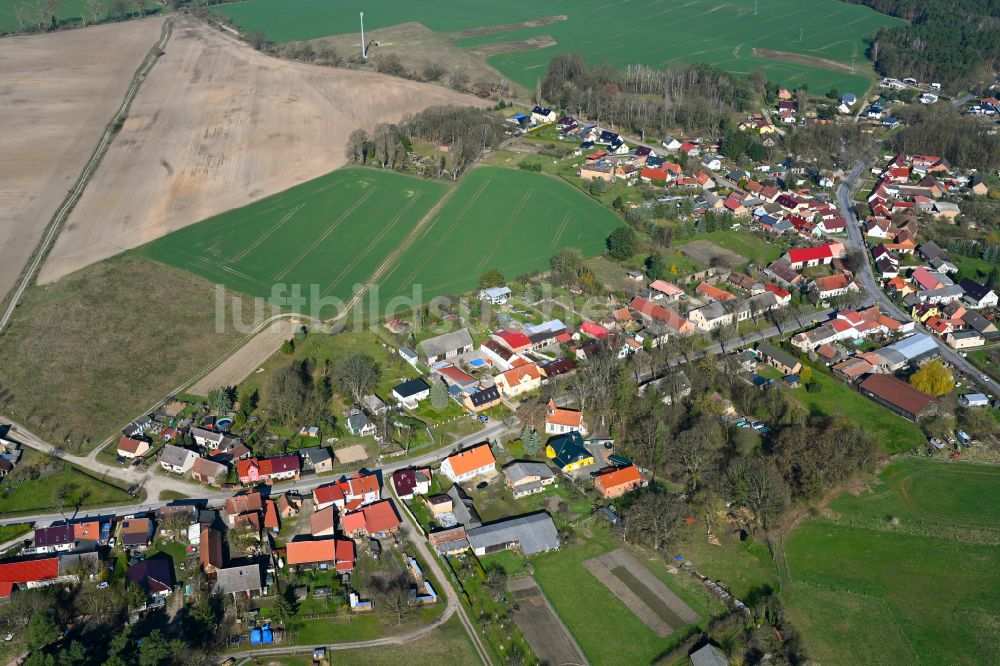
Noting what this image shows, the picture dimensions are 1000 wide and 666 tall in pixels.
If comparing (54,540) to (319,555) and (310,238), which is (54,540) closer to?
(319,555)

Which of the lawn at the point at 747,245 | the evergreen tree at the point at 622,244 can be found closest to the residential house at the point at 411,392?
the evergreen tree at the point at 622,244

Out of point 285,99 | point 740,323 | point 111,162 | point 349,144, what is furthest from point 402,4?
point 740,323

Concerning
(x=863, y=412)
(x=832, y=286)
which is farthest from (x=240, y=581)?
(x=832, y=286)

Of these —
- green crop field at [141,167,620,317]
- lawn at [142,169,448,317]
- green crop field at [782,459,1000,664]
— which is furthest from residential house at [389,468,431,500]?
green crop field at [141,167,620,317]

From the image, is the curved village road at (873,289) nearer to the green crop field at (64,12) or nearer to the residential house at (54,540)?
the residential house at (54,540)

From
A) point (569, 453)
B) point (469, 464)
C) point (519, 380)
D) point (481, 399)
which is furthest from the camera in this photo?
point (519, 380)

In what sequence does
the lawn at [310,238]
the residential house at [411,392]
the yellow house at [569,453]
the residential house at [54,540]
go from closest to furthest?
the residential house at [54,540] → the yellow house at [569,453] → the residential house at [411,392] → the lawn at [310,238]
